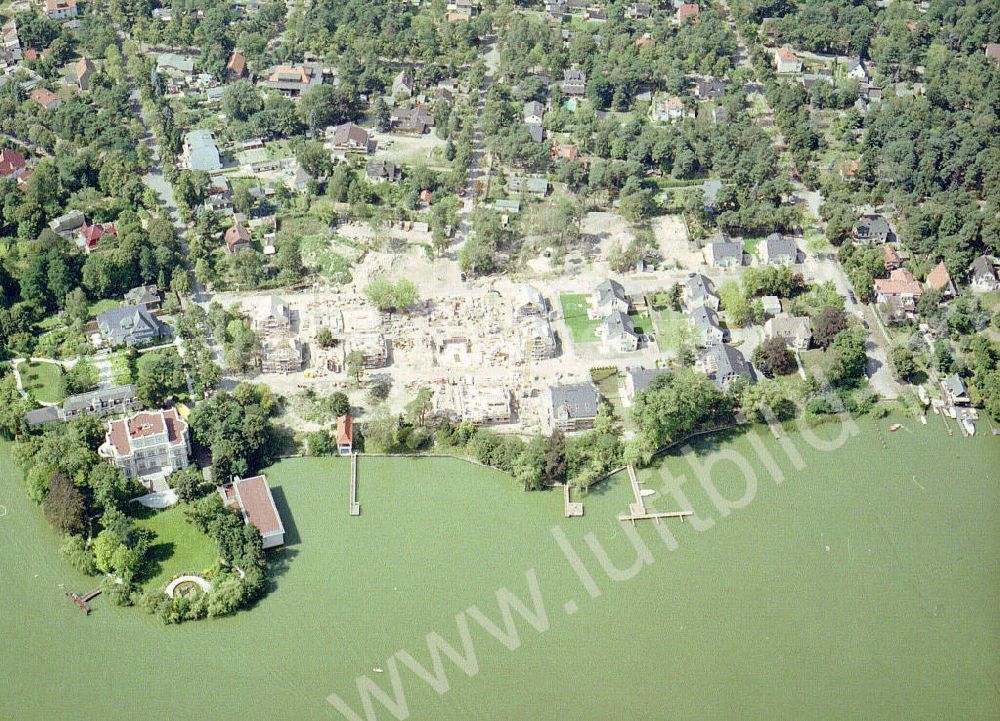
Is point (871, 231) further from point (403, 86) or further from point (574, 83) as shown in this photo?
point (403, 86)

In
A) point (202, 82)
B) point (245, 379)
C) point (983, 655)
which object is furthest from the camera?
point (202, 82)

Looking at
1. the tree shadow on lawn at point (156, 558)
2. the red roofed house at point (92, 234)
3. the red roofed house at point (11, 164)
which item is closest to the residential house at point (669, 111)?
the red roofed house at point (92, 234)

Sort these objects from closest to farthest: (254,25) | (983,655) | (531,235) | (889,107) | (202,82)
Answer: (983,655) < (531,235) < (889,107) < (202,82) < (254,25)

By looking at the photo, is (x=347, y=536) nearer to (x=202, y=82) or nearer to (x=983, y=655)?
(x=983, y=655)

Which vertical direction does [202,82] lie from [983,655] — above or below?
above

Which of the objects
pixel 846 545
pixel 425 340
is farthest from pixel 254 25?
pixel 846 545

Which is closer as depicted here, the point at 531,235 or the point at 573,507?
the point at 573,507
